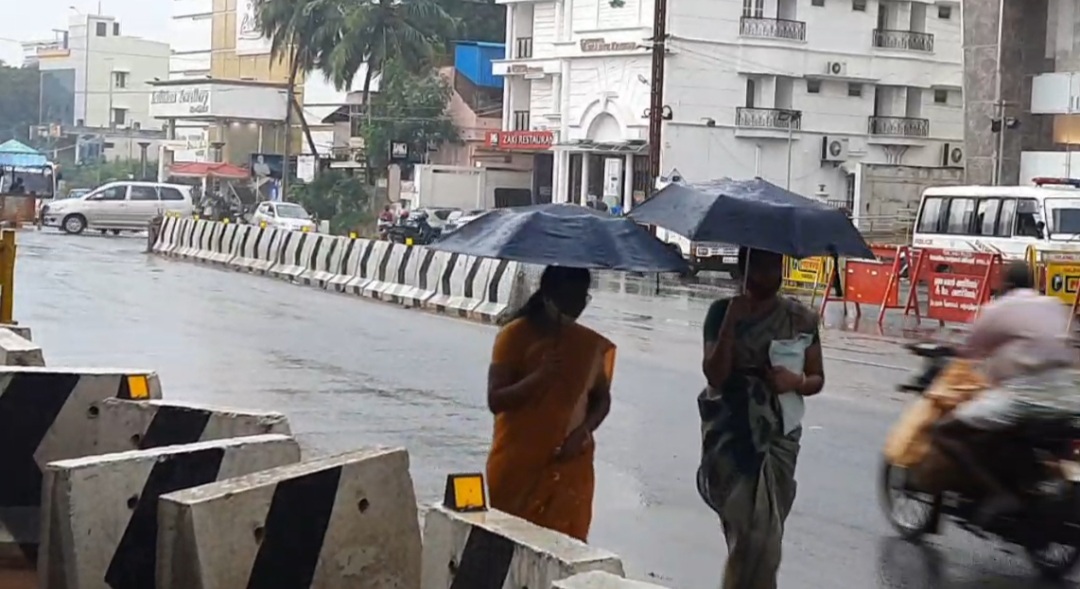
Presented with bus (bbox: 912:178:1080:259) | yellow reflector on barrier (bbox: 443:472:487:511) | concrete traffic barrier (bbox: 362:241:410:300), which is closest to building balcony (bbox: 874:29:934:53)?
bus (bbox: 912:178:1080:259)

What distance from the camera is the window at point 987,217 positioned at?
27969mm

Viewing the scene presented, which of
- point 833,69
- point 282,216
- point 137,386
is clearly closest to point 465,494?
point 137,386

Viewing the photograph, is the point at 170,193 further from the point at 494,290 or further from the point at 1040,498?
the point at 1040,498

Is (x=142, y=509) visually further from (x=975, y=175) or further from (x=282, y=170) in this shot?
(x=282, y=170)

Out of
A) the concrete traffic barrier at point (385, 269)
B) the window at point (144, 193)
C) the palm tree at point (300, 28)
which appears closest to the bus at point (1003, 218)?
the concrete traffic barrier at point (385, 269)

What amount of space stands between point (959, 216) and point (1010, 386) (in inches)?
836

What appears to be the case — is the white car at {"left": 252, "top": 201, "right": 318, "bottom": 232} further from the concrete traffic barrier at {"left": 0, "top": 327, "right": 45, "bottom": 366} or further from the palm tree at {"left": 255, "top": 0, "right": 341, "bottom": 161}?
the concrete traffic barrier at {"left": 0, "top": 327, "right": 45, "bottom": 366}

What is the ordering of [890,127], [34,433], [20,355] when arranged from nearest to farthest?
[34,433]
[20,355]
[890,127]

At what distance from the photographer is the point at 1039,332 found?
8.29 meters

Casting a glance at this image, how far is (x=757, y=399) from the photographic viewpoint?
648cm

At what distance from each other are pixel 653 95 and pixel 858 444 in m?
28.1

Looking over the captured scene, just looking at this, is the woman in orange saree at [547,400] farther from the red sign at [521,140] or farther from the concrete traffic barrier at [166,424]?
the red sign at [521,140]

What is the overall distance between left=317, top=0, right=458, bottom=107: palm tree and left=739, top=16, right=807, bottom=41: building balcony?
1484cm

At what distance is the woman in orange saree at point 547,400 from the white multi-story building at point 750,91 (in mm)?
44129
